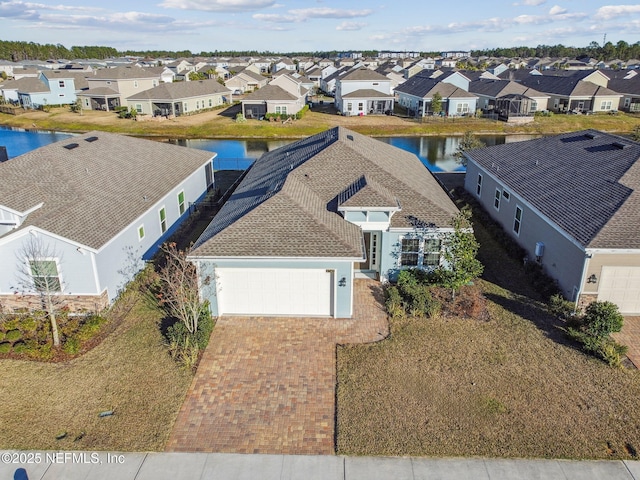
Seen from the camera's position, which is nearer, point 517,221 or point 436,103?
point 517,221

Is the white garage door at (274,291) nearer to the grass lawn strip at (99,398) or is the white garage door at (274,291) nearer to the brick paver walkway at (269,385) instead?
the brick paver walkway at (269,385)

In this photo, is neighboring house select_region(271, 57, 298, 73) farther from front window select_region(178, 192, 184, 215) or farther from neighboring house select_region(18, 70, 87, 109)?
front window select_region(178, 192, 184, 215)

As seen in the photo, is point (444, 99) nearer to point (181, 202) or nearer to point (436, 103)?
point (436, 103)

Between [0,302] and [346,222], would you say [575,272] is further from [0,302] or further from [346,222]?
[0,302]

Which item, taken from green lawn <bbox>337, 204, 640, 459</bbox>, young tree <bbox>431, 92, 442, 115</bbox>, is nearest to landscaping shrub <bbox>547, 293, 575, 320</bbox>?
green lawn <bbox>337, 204, 640, 459</bbox>

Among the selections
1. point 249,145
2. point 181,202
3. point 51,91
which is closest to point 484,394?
point 181,202

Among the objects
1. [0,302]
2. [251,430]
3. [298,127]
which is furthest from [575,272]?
[298,127]

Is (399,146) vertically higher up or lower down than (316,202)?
lower down
